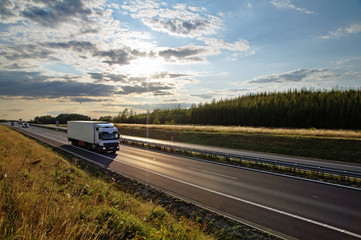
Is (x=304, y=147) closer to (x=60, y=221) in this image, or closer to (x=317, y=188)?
(x=317, y=188)

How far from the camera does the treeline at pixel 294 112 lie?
55.3 m

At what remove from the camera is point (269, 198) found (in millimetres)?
10398

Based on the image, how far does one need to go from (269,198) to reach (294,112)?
61.3 meters

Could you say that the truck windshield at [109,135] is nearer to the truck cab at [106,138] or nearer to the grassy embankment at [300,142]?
the truck cab at [106,138]

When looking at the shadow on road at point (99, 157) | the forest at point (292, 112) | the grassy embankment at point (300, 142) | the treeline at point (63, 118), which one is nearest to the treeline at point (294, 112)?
the forest at point (292, 112)

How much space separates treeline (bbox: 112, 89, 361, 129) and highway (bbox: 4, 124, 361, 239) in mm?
52495

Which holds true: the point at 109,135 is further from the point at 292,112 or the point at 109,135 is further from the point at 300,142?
the point at 292,112

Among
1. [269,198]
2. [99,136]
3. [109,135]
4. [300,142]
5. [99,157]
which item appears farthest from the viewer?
[300,142]

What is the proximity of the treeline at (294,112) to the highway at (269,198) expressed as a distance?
172 ft

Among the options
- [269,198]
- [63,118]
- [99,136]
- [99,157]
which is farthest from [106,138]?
[63,118]

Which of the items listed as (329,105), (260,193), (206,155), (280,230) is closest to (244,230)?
(280,230)

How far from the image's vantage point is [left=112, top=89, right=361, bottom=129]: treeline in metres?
55.3

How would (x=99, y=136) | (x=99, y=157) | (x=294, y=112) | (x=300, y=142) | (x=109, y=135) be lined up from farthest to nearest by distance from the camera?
(x=294, y=112) < (x=300, y=142) < (x=109, y=135) < (x=99, y=136) < (x=99, y=157)

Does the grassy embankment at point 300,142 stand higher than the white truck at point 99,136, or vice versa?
the white truck at point 99,136
